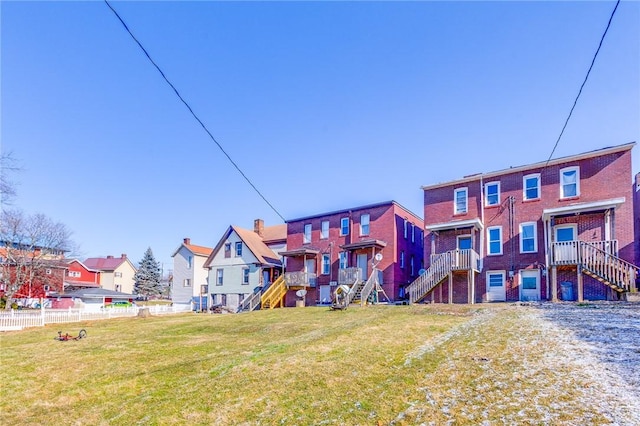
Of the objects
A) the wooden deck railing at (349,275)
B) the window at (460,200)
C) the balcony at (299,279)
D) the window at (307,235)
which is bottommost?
the balcony at (299,279)

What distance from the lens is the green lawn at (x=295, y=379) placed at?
5645 mm

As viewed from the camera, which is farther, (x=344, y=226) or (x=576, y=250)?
(x=344, y=226)

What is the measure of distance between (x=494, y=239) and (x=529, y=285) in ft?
10.6

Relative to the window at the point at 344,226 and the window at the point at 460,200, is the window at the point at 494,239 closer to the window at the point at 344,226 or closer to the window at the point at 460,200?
the window at the point at 460,200

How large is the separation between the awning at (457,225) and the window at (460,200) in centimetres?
119

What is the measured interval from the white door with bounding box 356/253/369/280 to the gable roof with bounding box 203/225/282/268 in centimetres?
941

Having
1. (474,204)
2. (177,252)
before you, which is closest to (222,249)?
(177,252)

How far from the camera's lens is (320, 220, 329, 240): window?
1265 inches

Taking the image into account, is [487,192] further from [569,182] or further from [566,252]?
[566,252]

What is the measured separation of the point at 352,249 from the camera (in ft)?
95.6

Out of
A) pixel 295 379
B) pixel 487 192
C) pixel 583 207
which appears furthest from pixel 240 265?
pixel 295 379

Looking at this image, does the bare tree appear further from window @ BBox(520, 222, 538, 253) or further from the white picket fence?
A: window @ BBox(520, 222, 538, 253)

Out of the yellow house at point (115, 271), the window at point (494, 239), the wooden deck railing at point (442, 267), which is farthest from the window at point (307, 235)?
the yellow house at point (115, 271)

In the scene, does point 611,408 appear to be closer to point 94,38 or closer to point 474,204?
point 94,38
